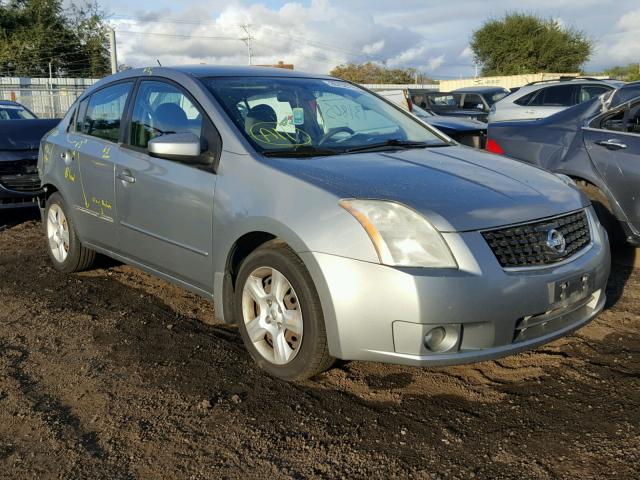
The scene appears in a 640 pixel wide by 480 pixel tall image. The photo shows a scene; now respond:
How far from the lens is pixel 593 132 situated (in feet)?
18.0

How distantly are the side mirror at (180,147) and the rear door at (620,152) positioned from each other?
3411mm

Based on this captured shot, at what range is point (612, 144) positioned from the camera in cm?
527

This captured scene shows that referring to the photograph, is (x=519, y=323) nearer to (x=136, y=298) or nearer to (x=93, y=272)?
(x=136, y=298)

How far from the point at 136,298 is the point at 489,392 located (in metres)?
2.76

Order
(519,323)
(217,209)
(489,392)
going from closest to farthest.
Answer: (519,323) → (489,392) → (217,209)

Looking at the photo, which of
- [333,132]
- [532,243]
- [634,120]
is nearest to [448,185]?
[532,243]

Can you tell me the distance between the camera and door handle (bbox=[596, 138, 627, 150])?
17.1ft

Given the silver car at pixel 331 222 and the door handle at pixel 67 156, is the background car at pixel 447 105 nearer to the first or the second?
the silver car at pixel 331 222

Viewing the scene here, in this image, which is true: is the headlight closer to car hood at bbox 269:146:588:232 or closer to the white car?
car hood at bbox 269:146:588:232

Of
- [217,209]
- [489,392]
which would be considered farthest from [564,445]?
[217,209]

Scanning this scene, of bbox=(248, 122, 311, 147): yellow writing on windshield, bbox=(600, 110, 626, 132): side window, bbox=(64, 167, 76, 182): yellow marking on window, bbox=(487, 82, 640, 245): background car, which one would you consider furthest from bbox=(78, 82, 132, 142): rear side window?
bbox=(600, 110, 626, 132): side window

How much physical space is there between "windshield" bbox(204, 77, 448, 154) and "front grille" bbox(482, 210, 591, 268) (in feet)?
3.77

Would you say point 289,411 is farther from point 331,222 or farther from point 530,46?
point 530,46

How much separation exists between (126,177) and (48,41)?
1646 inches
